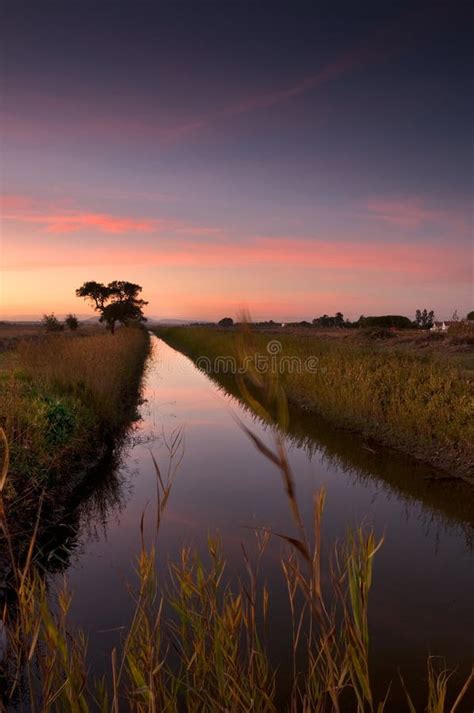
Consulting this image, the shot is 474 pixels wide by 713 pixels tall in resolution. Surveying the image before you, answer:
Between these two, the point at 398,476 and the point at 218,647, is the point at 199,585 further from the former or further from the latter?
the point at 398,476

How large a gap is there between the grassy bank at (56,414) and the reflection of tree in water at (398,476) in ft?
12.3

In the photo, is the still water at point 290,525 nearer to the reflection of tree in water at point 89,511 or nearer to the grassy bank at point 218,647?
the reflection of tree in water at point 89,511

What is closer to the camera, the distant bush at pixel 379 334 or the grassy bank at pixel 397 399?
the grassy bank at pixel 397 399

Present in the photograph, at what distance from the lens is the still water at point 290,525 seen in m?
4.94

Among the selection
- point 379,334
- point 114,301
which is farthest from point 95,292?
point 379,334

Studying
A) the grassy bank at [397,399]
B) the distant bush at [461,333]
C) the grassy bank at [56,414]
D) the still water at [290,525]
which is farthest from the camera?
the distant bush at [461,333]

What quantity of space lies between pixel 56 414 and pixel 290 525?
491cm

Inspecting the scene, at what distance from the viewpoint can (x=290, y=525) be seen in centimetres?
752

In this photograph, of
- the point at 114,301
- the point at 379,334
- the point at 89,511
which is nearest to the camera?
the point at 89,511

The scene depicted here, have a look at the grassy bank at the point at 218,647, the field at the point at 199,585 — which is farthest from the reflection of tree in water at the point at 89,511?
the grassy bank at the point at 218,647

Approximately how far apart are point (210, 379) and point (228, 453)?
12687 millimetres

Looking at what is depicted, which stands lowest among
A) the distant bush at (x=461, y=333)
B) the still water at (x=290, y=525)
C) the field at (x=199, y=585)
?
the still water at (x=290, y=525)

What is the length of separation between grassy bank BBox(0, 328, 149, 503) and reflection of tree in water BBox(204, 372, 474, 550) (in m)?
3.75

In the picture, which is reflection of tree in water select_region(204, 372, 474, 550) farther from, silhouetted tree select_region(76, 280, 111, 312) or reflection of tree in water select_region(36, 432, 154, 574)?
silhouetted tree select_region(76, 280, 111, 312)
